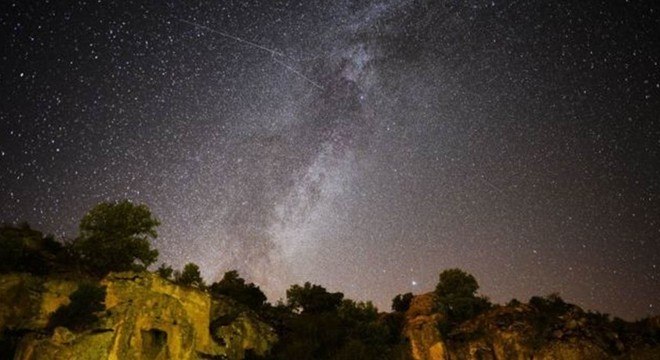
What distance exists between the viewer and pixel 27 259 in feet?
91.4

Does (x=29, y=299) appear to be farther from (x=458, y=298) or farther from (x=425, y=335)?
(x=458, y=298)

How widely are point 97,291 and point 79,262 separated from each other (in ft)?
32.1

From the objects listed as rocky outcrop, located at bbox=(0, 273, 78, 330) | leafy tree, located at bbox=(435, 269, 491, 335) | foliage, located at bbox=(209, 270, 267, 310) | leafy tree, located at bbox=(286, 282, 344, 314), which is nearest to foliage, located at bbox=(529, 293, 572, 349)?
leafy tree, located at bbox=(435, 269, 491, 335)

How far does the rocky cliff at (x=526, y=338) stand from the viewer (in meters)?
30.0

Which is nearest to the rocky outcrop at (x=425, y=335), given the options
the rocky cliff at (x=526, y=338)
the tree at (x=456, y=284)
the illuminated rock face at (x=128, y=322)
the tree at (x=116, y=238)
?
the rocky cliff at (x=526, y=338)

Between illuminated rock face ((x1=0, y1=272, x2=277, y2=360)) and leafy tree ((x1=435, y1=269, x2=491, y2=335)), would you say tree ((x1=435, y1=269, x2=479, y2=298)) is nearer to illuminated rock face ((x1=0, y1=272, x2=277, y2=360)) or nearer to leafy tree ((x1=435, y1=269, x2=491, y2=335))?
leafy tree ((x1=435, y1=269, x2=491, y2=335))

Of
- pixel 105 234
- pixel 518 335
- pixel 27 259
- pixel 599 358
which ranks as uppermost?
pixel 105 234

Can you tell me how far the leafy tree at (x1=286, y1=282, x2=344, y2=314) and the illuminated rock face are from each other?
1491cm

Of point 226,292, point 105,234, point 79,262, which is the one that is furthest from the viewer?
point 226,292

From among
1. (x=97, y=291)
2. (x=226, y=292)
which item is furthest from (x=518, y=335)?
(x=97, y=291)

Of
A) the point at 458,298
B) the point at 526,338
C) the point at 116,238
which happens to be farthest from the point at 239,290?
the point at 526,338

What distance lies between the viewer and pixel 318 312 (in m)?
40.5

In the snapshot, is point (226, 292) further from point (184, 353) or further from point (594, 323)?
point (594, 323)

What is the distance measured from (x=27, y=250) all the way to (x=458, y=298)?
110 ft
